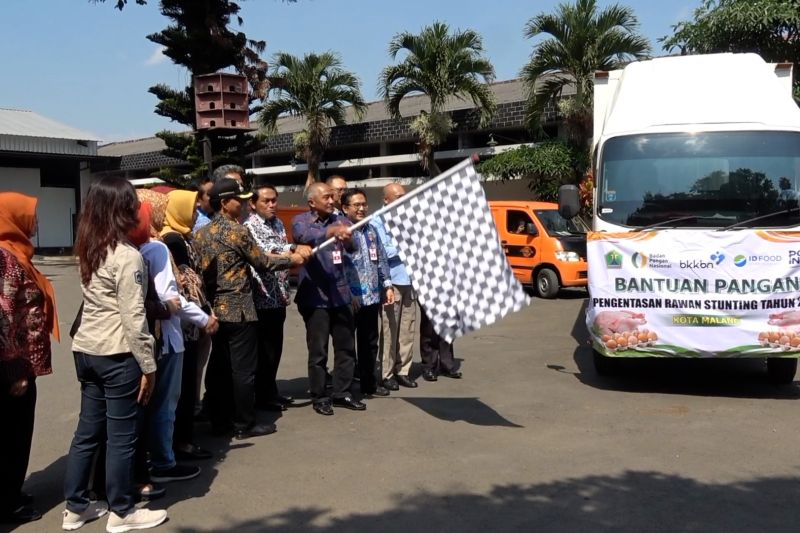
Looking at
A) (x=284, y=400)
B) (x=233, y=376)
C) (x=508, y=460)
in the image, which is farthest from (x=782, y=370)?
(x=233, y=376)

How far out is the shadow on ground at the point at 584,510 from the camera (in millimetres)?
4055

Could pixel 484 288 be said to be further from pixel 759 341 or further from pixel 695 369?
pixel 695 369

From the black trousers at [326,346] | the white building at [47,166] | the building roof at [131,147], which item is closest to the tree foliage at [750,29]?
the black trousers at [326,346]

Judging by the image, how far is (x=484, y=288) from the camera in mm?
5418

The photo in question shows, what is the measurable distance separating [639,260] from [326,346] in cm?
288

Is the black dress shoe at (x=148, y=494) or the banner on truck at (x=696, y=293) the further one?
the banner on truck at (x=696, y=293)

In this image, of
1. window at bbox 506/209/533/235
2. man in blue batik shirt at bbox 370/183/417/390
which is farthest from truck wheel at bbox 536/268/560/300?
man in blue batik shirt at bbox 370/183/417/390

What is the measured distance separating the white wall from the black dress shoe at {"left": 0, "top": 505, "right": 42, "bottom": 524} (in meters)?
32.2

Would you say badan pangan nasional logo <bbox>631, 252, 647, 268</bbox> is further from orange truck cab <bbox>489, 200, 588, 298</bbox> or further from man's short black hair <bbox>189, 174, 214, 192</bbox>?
orange truck cab <bbox>489, 200, 588, 298</bbox>

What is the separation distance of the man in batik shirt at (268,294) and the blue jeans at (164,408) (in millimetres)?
1349

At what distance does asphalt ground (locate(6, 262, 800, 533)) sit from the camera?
13.8ft

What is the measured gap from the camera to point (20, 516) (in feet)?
13.9

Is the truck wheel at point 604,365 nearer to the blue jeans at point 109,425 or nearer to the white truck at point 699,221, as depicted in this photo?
the white truck at point 699,221

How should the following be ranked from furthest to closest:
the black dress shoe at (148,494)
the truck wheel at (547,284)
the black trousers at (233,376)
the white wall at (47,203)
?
the white wall at (47,203)
the truck wheel at (547,284)
the black trousers at (233,376)
the black dress shoe at (148,494)
